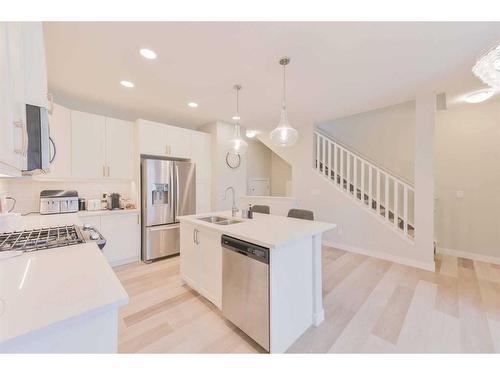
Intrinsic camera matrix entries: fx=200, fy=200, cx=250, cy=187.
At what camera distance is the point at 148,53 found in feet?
6.31

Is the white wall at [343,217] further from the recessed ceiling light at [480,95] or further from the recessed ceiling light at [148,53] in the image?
the recessed ceiling light at [148,53]

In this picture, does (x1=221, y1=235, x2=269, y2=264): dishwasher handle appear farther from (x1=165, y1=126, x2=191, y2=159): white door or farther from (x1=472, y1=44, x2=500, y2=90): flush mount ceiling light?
(x1=165, y1=126, x2=191, y2=159): white door

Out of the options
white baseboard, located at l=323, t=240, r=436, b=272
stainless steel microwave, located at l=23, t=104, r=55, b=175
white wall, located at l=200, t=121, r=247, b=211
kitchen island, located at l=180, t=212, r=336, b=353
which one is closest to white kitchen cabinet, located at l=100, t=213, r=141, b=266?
white wall, located at l=200, t=121, r=247, b=211

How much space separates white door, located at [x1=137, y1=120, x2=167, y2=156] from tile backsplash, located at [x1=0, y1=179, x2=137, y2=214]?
25.6 inches

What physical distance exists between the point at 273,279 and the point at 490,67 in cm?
221

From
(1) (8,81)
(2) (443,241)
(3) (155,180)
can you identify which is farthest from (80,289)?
(2) (443,241)

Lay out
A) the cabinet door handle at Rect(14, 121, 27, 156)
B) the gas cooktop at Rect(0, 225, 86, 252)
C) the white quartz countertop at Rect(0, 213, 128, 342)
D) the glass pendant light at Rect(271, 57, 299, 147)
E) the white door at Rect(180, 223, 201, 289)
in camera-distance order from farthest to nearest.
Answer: the white door at Rect(180, 223, 201, 289), the glass pendant light at Rect(271, 57, 299, 147), the gas cooktop at Rect(0, 225, 86, 252), the cabinet door handle at Rect(14, 121, 27, 156), the white quartz countertop at Rect(0, 213, 128, 342)

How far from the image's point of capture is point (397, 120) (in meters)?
3.98

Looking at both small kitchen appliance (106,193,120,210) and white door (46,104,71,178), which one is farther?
small kitchen appliance (106,193,120,210)

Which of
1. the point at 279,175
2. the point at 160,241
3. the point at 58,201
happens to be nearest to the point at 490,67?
the point at 160,241

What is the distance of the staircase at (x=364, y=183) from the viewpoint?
132 inches

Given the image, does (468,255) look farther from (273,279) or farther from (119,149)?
(119,149)

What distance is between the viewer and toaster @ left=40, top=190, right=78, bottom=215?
2582mm

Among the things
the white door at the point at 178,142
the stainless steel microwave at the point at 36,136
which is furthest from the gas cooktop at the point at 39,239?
the white door at the point at 178,142
